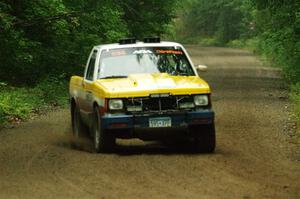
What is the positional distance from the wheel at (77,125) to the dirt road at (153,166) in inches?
11.9

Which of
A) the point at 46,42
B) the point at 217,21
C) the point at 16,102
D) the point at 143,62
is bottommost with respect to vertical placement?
the point at 217,21

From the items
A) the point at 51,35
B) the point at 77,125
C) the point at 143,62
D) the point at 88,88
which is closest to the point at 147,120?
the point at 143,62

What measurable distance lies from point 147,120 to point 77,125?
3.24 metres

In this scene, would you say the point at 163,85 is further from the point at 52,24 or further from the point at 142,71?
the point at 52,24

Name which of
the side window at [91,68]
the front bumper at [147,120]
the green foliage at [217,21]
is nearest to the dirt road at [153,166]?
the front bumper at [147,120]

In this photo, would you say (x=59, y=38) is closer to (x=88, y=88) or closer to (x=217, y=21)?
(x=88, y=88)

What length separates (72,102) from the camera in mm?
14562

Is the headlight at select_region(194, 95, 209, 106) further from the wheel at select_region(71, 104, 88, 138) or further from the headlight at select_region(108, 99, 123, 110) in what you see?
the wheel at select_region(71, 104, 88, 138)

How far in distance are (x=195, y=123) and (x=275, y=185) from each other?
8.91 feet

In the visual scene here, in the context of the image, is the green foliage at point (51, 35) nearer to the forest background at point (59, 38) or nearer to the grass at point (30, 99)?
the forest background at point (59, 38)

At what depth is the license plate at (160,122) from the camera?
11141 millimetres

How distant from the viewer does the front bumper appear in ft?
36.4

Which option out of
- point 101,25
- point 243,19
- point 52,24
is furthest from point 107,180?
point 243,19

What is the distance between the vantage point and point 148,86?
11305mm
